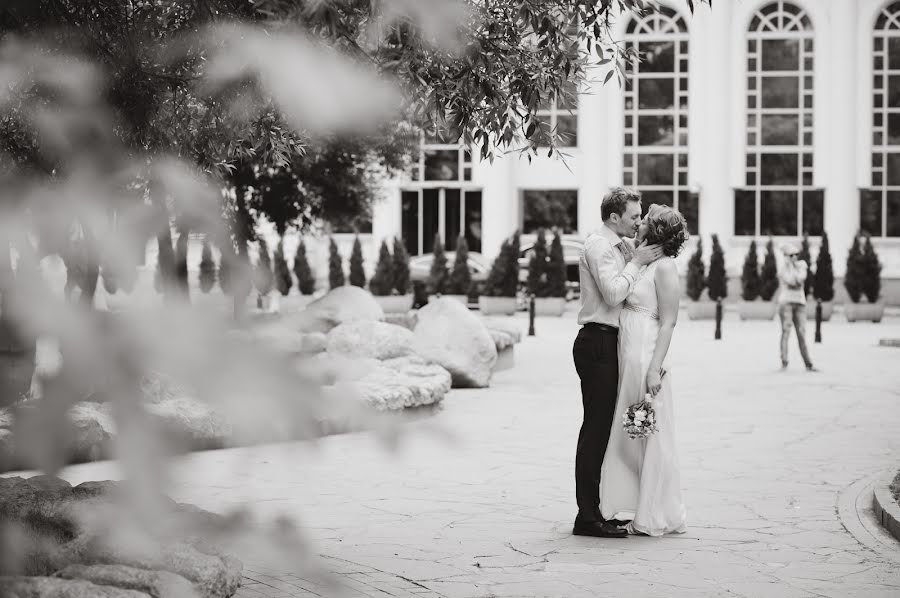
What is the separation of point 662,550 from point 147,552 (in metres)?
5.12

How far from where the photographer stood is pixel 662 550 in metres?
6.21

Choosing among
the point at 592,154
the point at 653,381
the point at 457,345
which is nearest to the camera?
the point at 653,381

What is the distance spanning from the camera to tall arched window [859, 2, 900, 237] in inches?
1462

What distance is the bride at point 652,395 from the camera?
21.3 feet

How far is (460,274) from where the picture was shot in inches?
1331

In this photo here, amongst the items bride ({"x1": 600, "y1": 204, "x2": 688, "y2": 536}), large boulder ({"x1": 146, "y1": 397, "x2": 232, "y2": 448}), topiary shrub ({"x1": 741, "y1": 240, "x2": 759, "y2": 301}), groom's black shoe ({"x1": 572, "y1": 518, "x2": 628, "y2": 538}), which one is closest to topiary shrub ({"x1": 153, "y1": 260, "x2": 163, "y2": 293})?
large boulder ({"x1": 146, "y1": 397, "x2": 232, "y2": 448})

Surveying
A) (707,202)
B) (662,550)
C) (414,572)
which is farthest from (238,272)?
(707,202)

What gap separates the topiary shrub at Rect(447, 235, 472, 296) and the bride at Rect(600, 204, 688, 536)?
88.5 ft

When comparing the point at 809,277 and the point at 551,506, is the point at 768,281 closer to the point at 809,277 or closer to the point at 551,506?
the point at 809,277

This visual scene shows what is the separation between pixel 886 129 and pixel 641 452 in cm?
3352

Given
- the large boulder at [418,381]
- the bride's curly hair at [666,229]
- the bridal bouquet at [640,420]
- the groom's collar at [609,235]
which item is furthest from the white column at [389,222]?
the bridal bouquet at [640,420]

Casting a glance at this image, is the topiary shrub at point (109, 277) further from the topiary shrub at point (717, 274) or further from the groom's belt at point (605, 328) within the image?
the topiary shrub at point (717, 274)

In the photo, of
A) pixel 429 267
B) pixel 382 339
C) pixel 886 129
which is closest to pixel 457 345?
pixel 382 339

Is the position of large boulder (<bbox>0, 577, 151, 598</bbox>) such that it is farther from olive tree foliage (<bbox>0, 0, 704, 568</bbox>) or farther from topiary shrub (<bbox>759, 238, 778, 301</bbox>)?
topiary shrub (<bbox>759, 238, 778, 301</bbox>)
